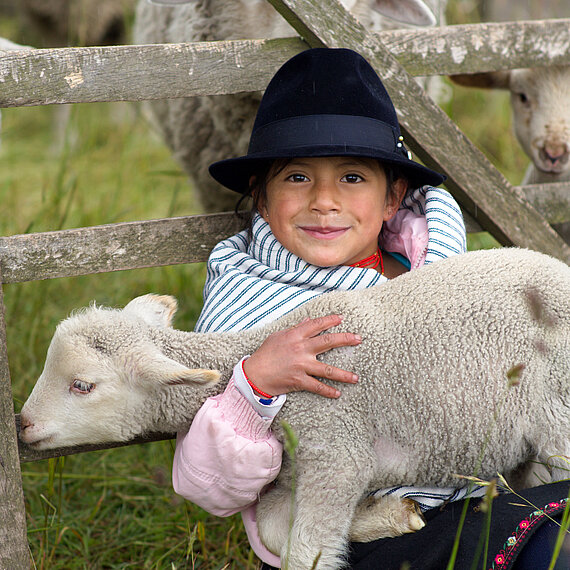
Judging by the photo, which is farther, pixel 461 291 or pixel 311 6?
pixel 311 6

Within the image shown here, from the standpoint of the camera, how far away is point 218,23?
2.60 m

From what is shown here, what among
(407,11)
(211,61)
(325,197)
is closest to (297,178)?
(325,197)

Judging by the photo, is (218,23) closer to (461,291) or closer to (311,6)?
(311,6)

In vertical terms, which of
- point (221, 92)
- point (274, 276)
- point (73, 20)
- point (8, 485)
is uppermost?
point (221, 92)

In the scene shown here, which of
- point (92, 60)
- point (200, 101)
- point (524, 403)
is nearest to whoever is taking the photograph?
point (524, 403)

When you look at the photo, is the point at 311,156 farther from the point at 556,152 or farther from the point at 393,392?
the point at 556,152

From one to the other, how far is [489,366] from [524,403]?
88 millimetres

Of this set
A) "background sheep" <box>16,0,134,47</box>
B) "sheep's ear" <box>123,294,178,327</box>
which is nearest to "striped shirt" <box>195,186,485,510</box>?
"sheep's ear" <box>123,294,178,327</box>

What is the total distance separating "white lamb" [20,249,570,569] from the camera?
1.40 m

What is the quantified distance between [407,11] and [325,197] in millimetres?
1073

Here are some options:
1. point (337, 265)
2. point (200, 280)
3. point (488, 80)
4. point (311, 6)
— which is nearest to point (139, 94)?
point (311, 6)

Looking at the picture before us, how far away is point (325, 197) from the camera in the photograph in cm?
169

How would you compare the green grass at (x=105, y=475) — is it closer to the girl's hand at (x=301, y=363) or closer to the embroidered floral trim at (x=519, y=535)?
the girl's hand at (x=301, y=363)

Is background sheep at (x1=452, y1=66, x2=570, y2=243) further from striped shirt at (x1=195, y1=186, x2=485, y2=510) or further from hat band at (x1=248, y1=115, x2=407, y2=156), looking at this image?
hat band at (x1=248, y1=115, x2=407, y2=156)
